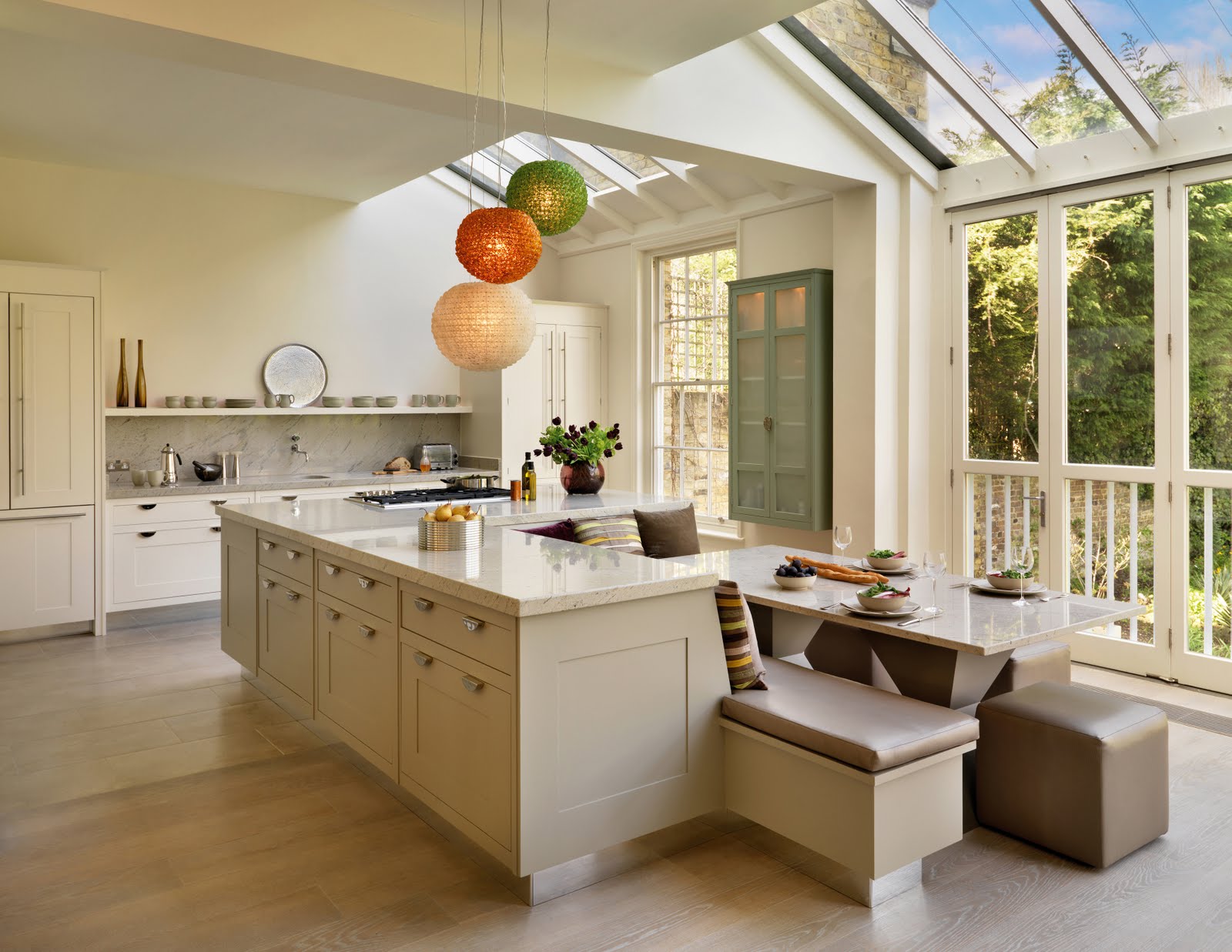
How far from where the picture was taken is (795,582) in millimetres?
3605

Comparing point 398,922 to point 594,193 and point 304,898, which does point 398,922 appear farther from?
point 594,193

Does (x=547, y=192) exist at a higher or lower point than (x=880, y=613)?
higher

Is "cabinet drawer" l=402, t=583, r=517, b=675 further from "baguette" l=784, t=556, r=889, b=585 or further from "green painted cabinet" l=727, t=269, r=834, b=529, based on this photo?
"green painted cabinet" l=727, t=269, r=834, b=529

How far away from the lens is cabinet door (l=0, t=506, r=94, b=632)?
554cm

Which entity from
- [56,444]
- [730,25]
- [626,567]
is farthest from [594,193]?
[626,567]

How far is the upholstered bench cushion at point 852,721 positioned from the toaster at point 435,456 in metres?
5.07

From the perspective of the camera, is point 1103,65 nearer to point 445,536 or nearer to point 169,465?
point 445,536

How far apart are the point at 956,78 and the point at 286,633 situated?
14.0 ft

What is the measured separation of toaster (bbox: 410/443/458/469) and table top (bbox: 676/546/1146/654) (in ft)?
13.6

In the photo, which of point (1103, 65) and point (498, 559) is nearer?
point (498, 559)

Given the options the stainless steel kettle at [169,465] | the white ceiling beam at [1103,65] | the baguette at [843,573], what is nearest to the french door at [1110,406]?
the white ceiling beam at [1103,65]

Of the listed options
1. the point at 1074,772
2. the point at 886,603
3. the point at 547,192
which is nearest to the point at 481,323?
the point at 547,192

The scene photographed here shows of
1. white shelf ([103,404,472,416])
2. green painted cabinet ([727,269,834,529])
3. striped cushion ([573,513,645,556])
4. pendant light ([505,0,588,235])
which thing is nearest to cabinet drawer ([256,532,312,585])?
striped cushion ([573,513,645,556])

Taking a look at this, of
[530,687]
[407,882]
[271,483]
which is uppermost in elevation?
[271,483]
